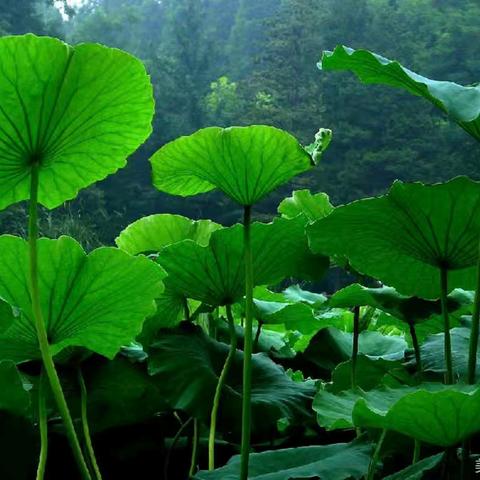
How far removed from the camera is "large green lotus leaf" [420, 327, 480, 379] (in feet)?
2.56

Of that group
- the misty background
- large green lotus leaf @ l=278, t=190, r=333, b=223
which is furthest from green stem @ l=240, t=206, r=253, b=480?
the misty background

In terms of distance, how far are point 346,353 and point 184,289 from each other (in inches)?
10.1

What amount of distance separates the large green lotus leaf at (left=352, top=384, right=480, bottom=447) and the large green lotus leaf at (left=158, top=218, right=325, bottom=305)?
0.28 m

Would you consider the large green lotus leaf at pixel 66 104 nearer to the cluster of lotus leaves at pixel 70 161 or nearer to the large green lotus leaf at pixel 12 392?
the cluster of lotus leaves at pixel 70 161

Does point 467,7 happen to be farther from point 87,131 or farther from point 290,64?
point 87,131

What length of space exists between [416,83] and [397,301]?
25 cm

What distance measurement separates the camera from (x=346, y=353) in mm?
986

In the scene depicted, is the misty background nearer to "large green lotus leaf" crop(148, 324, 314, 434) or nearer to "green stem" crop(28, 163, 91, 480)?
"large green lotus leaf" crop(148, 324, 314, 434)

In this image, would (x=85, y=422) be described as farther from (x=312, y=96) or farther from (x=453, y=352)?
(x=312, y=96)

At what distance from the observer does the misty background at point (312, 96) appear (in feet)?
63.1

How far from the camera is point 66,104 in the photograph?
25.0 inches

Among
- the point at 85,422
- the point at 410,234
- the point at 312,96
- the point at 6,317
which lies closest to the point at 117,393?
the point at 85,422

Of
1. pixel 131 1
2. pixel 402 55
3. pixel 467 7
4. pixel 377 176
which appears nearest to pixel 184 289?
pixel 377 176

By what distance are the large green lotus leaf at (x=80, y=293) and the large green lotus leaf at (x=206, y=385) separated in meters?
0.09
